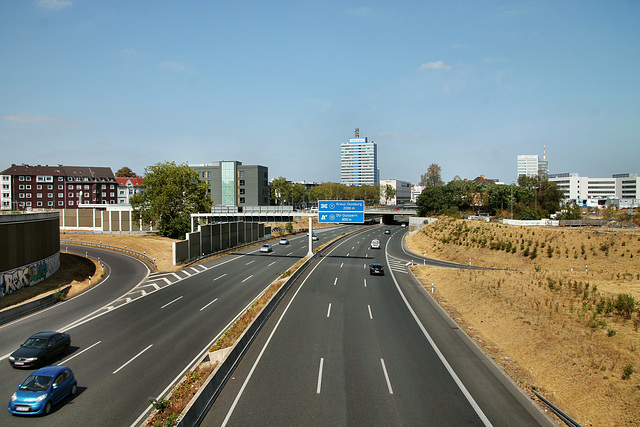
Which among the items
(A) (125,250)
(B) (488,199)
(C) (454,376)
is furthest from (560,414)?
(B) (488,199)

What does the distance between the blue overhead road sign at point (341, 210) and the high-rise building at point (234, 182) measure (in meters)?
91.2

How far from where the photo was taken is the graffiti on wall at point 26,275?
110 feet

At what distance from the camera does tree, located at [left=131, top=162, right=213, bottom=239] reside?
7875 centimetres

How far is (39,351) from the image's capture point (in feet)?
65.0

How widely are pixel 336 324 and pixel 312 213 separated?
37.1 metres

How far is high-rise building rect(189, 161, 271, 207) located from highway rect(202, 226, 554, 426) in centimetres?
11959

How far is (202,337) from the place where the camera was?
2405 cm

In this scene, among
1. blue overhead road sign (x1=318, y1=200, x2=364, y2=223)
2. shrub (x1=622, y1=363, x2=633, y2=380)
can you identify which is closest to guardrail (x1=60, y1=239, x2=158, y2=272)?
blue overhead road sign (x1=318, y1=200, x2=364, y2=223)

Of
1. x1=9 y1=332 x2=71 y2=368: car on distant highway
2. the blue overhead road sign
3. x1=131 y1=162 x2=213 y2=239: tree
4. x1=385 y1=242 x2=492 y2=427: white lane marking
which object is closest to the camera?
x1=385 y1=242 x2=492 y2=427: white lane marking

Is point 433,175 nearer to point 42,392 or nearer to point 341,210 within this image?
point 341,210

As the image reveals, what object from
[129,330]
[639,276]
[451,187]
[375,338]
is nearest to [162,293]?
[129,330]

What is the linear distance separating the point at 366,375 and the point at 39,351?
53.8 feet

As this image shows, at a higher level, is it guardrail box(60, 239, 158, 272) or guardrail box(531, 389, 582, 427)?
guardrail box(60, 239, 158, 272)

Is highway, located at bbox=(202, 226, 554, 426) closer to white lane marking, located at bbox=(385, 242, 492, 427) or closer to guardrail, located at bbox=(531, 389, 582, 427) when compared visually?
white lane marking, located at bbox=(385, 242, 492, 427)
